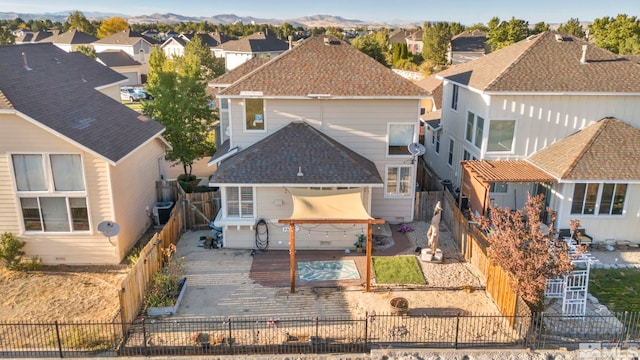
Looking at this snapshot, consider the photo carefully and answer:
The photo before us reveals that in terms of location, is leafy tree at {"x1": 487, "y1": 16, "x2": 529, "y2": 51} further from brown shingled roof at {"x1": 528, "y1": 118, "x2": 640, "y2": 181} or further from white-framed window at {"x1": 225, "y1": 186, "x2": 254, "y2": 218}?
white-framed window at {"x1": 225, "y1": 186, "x2": 254, "y2": 218}

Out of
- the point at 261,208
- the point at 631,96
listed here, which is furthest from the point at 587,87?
the point at 261,208

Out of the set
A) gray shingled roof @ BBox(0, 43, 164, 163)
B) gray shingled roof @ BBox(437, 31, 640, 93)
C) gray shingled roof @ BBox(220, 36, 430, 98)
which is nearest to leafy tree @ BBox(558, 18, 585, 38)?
gray shingled roof @ BBox(437, 31, 640, 93)

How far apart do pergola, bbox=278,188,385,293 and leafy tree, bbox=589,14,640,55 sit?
163ft

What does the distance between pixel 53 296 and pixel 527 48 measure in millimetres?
23728

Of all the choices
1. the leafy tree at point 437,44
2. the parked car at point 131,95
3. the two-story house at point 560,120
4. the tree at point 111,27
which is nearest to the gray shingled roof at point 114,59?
the parked car at point 131,95

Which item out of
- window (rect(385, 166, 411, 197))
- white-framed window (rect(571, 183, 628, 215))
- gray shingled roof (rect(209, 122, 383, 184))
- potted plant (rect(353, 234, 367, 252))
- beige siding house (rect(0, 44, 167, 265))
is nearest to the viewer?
beige siding house (rect(0, 44, 167, 265))

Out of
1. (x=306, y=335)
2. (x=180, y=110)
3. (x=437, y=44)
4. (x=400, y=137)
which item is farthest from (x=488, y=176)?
(x=437, y=44)

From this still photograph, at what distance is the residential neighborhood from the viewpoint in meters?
13.1

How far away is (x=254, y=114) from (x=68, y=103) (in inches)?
306

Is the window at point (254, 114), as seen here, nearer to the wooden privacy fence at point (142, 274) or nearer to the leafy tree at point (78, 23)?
the wooden privacy fence at point (142, 274)

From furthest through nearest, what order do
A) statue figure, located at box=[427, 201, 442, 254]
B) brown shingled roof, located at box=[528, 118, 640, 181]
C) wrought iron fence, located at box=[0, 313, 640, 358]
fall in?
brown shingled roof, located at box=[528, 118, 640, 181] < statue figure, located at box=[427, 201, 442, 254] < wrought iron fence, located at box=[0, 313, 640, 358]

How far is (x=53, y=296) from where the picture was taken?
15.2 m

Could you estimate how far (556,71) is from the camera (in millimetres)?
21359

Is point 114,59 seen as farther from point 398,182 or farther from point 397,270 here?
point 397,270
